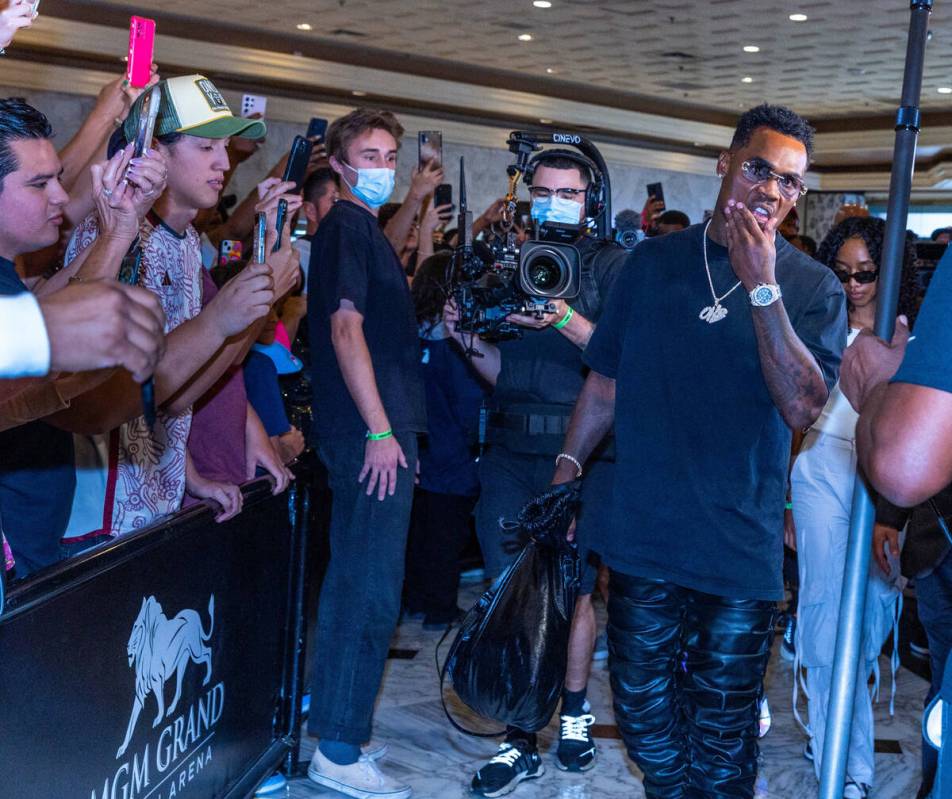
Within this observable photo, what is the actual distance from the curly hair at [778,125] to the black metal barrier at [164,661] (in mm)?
1398

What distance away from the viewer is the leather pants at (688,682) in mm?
2262

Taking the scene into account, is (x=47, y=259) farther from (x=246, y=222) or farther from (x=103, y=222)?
(x=246, y=222)

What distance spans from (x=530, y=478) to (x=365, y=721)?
31.9 inches

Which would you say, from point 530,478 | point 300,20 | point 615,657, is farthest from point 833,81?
point 615,657

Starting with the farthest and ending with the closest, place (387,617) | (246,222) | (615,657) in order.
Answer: (246,222) < (387,617) < (615,657)

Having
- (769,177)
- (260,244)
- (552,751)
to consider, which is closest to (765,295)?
(769,177)

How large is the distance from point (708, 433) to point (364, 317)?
3.88 feet

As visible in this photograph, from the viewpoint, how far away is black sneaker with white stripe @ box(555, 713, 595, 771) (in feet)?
10.9

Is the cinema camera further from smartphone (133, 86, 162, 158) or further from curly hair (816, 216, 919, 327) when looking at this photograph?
smartphone (133, 86, 162, 158)

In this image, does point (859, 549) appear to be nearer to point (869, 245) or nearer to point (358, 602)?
point (358, 602)

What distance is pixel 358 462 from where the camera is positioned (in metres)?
3.10

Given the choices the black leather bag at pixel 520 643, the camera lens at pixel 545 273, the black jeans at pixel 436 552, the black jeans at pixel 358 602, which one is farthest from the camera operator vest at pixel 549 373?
the black jeans at pixel 436 552

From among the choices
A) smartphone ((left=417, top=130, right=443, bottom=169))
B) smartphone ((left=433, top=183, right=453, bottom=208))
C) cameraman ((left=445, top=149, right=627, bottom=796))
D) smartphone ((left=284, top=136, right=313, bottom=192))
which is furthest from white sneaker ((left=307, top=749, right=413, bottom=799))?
smartphone ((left=433, top=183, right=453, bottom=208))

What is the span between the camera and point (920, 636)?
16.4ft
